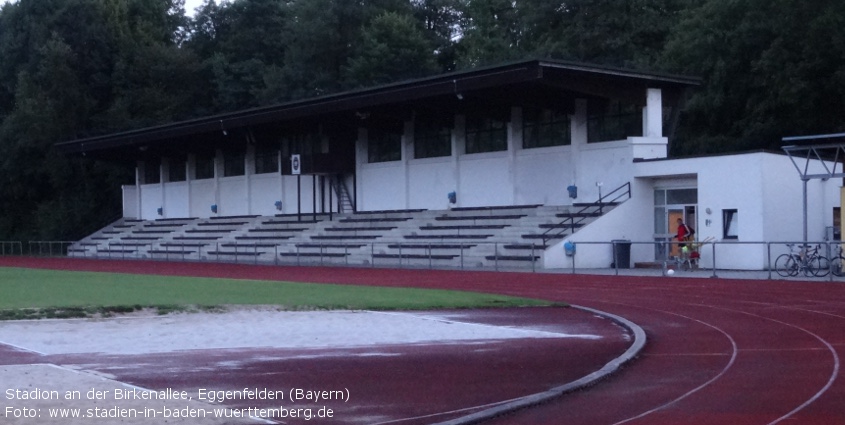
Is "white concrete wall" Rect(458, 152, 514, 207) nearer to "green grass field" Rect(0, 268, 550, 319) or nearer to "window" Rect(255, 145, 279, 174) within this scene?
"window" Rect(255, 145, 279, 174)

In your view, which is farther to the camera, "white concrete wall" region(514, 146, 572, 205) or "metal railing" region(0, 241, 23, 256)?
"metal railing" region(0, 241, 23, 256)

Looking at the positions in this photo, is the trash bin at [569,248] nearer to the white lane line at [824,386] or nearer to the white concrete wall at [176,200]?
the white lane line at [824,386]

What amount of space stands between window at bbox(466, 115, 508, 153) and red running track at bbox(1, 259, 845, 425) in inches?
651

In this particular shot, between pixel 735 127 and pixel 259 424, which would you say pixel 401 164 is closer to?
pixel 735 127

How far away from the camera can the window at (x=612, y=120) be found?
40.3 metres

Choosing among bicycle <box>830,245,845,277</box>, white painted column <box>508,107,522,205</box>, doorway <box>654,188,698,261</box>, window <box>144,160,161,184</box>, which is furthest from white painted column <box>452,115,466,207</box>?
window <box>144,160,161,184</box>

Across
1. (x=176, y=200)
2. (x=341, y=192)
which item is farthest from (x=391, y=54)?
(x=341, y=192)

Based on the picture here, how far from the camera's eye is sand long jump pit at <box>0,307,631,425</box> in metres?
10.1

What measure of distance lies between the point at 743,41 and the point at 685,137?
6454 mm

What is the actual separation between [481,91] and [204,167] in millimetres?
28864

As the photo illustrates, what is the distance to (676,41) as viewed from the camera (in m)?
52.3

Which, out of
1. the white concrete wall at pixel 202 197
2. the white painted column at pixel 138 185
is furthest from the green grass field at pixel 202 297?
the white painted column at pixel 138 185

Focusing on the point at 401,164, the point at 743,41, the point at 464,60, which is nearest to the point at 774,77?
the point at 743,41

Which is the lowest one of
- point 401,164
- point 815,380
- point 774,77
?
point 815,380
